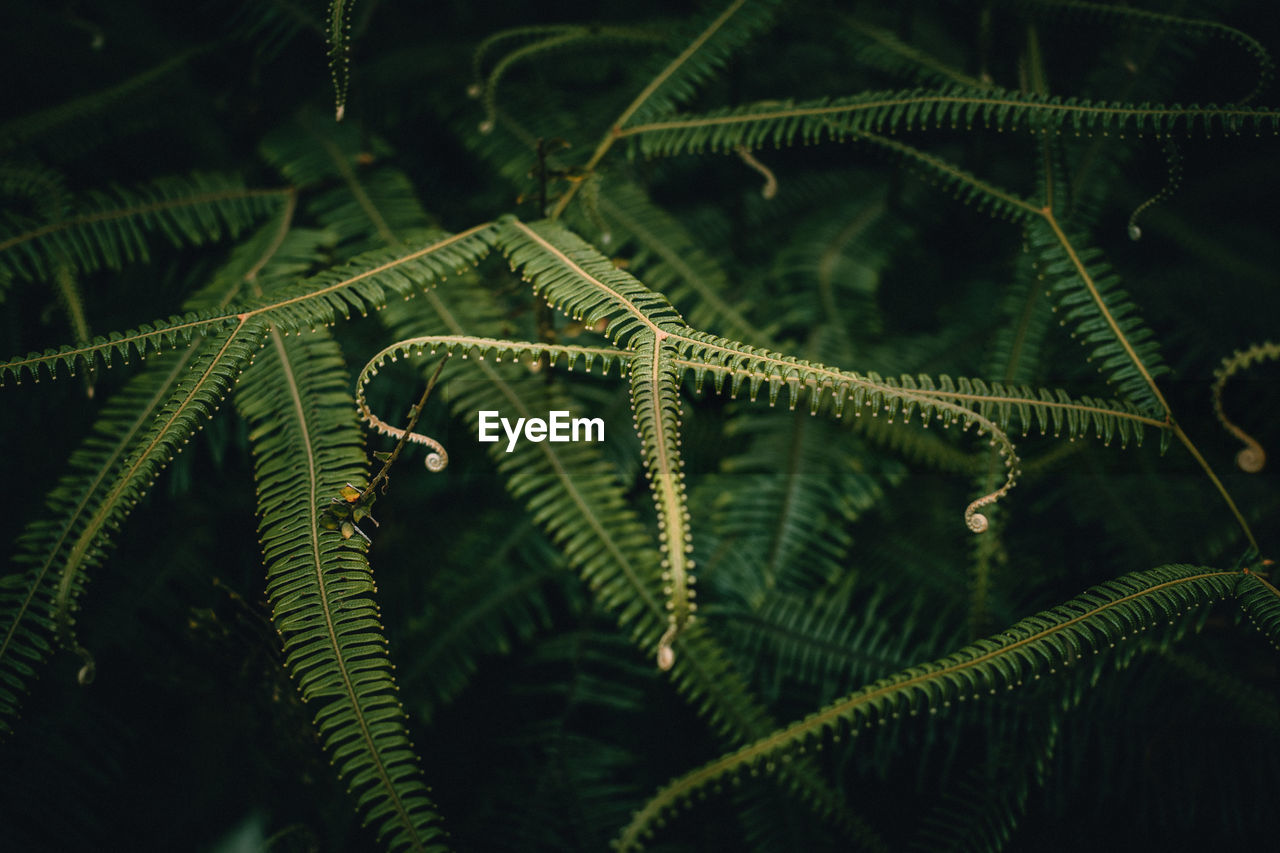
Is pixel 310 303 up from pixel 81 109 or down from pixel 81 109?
down

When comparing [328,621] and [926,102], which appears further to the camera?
[926,102]

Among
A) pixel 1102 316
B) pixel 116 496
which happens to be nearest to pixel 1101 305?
pixel 1102 316

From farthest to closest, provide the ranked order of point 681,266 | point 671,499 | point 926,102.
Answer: point 681,266 → point 926,102 → point 671,499

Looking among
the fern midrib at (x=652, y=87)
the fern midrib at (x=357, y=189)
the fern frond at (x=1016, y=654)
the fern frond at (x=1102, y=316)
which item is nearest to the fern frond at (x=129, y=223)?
the fern midrib at (x=357, y=189)

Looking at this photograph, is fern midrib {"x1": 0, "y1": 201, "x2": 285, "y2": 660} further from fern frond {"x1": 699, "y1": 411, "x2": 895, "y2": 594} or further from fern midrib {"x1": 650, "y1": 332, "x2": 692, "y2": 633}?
fern frond {"x1": 699, "y1": 411, "x2": 895, "y2": 594}

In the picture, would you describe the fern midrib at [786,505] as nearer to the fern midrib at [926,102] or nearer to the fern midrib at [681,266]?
the fern midrib at [681,266]

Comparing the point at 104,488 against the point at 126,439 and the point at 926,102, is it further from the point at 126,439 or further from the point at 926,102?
the point at 926,102
